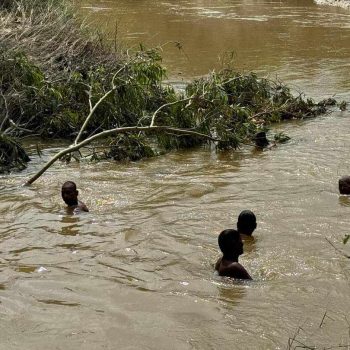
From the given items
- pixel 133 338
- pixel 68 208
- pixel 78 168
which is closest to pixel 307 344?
pixel 133 338

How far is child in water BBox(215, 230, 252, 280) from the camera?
599 centimetres

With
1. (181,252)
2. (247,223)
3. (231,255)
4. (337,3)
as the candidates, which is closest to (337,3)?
(337,3)

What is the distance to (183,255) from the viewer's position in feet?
22.3

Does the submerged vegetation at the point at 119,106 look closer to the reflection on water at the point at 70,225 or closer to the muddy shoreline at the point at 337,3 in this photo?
the reflection on water at the point at 70,225

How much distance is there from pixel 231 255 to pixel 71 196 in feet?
8.97

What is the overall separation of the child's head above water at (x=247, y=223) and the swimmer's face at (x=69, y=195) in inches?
82.5

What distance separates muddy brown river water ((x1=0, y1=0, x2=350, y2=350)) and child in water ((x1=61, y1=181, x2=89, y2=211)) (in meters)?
0.17

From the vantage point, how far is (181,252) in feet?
22.6

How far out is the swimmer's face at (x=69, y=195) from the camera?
8086mm

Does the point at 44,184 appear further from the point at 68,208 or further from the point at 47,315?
the point at 47,315

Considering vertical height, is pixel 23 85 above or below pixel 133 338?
above

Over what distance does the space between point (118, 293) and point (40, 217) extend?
2706 millimetres

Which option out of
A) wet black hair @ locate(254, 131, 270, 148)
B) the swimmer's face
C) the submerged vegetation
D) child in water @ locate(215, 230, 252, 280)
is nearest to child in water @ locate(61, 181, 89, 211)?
the swimmer's face

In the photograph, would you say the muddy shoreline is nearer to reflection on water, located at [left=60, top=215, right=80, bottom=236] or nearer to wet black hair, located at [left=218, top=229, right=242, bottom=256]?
reflection on water, located at [left=60, top=215, right=80, bottom=236]
